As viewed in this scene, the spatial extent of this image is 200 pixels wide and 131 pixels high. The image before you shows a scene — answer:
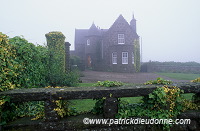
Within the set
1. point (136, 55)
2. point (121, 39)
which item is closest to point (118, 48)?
point (121, 39)

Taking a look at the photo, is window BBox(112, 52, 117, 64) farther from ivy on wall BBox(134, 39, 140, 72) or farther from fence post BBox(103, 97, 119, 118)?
fence post BBox(103, 97, 119, 118)

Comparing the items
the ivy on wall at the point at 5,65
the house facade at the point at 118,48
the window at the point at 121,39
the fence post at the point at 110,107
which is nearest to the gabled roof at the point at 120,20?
the house facade at the point at 118,48

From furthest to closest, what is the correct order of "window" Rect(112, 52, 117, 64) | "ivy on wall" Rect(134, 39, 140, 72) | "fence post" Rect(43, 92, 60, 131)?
"ivy on wall" Rect(134, 39, 140, 72), "window" Rect(112, 52, 117, 64), "fence post" Rect(43, 92, 60, 131)

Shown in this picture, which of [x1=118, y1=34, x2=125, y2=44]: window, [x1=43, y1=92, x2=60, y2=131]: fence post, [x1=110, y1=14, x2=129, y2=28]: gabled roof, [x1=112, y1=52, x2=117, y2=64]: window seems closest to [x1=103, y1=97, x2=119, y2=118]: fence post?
[x1=43, y1=92, x2=60, y2=131]: fence post

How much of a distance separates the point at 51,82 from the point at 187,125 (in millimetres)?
5476

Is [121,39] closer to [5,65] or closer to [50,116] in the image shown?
[5,65]

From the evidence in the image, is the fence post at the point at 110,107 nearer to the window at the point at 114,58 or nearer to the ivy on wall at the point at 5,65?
the ivy on wall at the point at 5,65

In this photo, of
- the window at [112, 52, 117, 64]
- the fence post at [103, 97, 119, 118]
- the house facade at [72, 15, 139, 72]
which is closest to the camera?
the fence post at [103, 97, 119, 118]

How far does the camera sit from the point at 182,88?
3031mm

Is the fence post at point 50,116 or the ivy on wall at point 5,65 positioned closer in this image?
the fence post at point 50,116

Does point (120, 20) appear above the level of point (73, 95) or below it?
above

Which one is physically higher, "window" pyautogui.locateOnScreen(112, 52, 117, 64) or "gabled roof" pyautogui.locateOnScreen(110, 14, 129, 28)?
"gabled roof" pyautogui.locateOnScreen(110, 14, 129, 28)

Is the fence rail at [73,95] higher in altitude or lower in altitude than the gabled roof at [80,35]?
lower

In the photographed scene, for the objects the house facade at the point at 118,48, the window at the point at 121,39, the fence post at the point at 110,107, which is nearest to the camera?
the fence post at the point at 110,107
